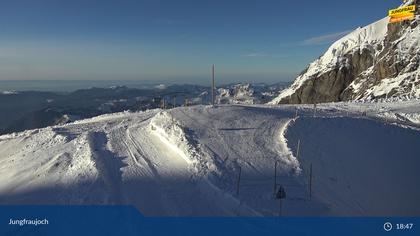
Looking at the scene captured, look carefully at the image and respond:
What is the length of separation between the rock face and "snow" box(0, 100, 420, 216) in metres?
64.6

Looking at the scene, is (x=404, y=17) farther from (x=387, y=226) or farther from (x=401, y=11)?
(x=387, y=226)

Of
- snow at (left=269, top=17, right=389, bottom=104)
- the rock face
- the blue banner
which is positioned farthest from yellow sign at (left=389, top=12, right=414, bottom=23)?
the blue banner

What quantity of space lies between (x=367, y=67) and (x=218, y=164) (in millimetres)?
111069

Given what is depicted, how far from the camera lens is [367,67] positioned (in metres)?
118

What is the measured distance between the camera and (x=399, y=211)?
18.9 m

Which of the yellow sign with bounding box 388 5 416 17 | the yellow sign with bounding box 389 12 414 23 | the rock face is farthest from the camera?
the yellow sign with bounding box 389 12 414 23

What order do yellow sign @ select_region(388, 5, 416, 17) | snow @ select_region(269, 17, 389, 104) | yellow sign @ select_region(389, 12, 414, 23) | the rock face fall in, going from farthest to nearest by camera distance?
snow @ select_region(269, 17, 389, 104) < yellow sign @ select_region(389, 12, 414, 23) < yellow sign @ select_region(388, 5, 416, 17) < the rock face

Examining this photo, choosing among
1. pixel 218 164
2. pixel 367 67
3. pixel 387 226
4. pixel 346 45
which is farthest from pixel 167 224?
pixel 346 45

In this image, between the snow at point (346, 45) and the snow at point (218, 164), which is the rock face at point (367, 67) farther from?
the snow at point (218, 164)

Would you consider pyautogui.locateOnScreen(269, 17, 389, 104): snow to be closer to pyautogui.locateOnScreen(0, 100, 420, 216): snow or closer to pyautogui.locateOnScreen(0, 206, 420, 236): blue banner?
pyautogui.locateOnScreen(0, 100, 420, 216): snow

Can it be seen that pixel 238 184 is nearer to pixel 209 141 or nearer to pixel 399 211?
pixel 209 141

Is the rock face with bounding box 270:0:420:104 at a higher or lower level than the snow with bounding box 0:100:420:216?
higher

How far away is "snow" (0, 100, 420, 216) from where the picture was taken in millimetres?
16250

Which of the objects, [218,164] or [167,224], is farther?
[218,164]
